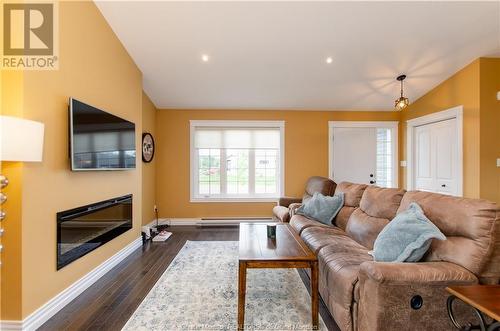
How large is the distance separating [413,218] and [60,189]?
10.0 feet

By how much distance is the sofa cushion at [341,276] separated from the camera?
1777 millimetres

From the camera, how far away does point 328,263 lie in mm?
2148

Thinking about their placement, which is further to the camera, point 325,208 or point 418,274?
point 325,208

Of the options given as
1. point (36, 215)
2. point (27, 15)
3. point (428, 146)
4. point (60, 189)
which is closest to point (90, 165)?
point (60, 189)

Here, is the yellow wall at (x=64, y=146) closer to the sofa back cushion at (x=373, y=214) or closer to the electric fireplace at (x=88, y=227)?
the electric fireplace at (x=88, y=227)

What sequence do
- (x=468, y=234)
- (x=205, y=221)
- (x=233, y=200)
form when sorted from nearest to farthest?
(x=468, y=234), (x=205, y=221), (x=233, y=200)

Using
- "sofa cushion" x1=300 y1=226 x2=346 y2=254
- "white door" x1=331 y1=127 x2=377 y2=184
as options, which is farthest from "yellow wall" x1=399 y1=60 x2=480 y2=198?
"sofa cushion" x1=300 y1=226 x2=346 y2=254

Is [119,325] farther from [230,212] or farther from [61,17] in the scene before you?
[230,212]

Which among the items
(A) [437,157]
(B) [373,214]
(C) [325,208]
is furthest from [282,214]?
(A) [437,157]

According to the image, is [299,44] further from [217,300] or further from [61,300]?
[61,300]

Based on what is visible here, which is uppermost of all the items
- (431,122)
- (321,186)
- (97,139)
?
(431,122)

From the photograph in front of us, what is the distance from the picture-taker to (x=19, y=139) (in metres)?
1.71

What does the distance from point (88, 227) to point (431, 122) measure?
225 inches

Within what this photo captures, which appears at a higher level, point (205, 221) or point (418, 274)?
point (418, 274)
